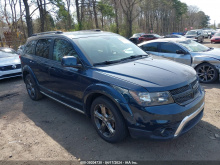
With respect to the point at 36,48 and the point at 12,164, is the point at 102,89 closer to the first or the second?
the point at 12,164

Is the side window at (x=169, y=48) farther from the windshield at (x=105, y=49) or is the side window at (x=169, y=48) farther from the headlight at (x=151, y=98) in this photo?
the headlight at (x=151, y=98)

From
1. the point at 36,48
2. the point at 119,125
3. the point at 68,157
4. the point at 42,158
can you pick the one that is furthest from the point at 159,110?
the point at 36,48

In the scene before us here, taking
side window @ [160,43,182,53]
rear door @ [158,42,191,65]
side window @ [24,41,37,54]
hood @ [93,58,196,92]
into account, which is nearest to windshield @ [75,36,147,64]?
hood @ [93,58,196,92]

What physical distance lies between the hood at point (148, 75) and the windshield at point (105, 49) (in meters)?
0.32

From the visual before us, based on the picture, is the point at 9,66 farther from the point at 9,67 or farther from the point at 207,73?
the point at 207,73

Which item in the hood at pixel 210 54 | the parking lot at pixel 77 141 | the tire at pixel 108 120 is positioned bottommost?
the parking lot at pixel 77 141

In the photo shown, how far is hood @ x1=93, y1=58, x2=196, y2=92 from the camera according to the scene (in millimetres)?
2684

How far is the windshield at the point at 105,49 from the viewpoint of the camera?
351 cm

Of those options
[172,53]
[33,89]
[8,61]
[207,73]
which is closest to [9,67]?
[8,61]

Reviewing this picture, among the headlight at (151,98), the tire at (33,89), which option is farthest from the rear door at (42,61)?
the headlight at (151,98)

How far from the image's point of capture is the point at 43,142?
3.39 metres

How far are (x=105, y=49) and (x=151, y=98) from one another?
1.59m

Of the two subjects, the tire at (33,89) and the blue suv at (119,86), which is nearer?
the blue suv at (119,86)

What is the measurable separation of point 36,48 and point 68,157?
3.15 meters
